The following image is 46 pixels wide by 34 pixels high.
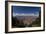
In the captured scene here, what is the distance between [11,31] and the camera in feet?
5.08

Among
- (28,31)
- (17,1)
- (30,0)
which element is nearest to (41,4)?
(30,0)

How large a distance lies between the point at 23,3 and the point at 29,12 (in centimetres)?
19

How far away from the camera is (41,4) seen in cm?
→ 164

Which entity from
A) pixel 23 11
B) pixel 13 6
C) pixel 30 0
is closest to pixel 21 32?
pixel 23 11

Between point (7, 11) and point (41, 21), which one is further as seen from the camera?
point (41, 21)

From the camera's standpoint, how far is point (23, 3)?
160 cm

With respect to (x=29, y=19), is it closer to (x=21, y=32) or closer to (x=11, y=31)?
(x=21, y=32)

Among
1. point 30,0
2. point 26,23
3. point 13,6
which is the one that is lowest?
point 26,23

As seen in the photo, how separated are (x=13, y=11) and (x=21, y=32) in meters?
0.39

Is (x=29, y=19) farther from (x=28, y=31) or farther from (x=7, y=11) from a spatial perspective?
(x=7, y=11)

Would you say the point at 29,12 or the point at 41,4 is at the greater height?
the point at 41,4

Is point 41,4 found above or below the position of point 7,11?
above

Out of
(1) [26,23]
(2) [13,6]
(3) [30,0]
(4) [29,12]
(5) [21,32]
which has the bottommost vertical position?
(5) [21,32]

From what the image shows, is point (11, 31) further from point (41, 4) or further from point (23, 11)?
point (41, 4)
